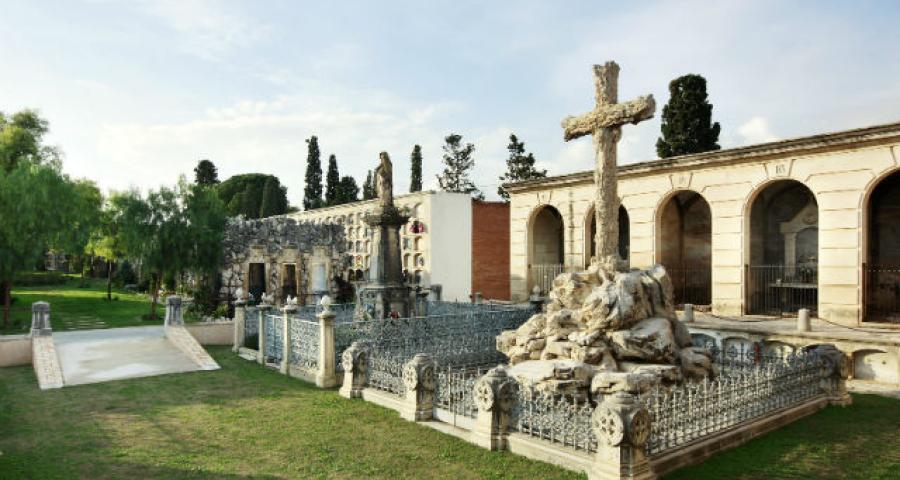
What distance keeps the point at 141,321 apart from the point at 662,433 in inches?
767

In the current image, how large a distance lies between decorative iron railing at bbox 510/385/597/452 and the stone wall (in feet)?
66.0

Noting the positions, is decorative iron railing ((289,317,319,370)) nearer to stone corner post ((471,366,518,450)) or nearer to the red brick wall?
stone corner post ((471,366,518,450))

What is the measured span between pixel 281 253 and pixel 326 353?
16747 millimetres

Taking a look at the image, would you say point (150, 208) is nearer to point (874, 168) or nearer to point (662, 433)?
point (662, 433)

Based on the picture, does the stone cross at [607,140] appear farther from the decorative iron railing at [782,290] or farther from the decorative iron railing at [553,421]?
the decorative iron railing at [782,290]

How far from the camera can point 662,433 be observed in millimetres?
7023

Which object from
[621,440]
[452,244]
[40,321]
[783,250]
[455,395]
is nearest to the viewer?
[621,440]

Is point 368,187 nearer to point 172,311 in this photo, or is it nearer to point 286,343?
point 172,311

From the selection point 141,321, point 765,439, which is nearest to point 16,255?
point 141,321

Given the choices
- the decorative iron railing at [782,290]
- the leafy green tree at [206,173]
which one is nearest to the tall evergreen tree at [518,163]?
the decorative iron railing at [782,290]

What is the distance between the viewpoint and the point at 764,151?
16906mm

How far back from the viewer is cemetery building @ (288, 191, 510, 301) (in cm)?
2609

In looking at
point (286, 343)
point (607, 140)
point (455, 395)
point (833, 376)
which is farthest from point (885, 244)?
point (286, 343)

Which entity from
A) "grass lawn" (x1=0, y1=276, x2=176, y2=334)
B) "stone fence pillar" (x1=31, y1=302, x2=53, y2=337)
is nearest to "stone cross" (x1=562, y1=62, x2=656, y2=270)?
"stone fence pillar" (x1=31, y1=302, x2=53, y2=337)
